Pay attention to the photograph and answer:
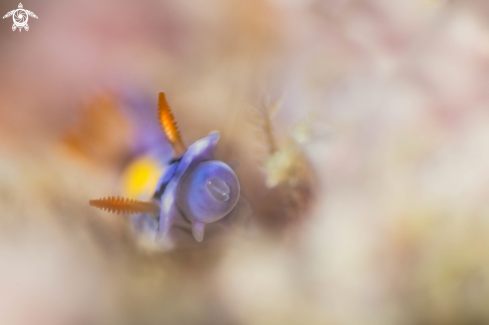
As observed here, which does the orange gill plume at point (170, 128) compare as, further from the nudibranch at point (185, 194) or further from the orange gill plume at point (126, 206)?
the orange gill plume at point (126, 206)

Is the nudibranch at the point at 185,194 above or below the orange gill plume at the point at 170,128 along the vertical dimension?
below

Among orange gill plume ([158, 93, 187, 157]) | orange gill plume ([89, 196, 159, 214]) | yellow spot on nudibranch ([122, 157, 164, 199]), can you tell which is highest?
orange gill plume ([158, 93, 187, 157])

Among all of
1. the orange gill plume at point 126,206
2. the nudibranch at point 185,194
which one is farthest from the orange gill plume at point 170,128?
the orange gill plume at point 126,206

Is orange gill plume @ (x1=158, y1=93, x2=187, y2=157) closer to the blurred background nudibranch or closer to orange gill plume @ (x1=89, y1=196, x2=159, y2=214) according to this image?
the blurred background nudibranch

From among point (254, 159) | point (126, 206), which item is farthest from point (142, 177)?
point (254, 159)

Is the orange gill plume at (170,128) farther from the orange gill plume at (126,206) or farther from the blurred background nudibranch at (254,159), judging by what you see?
the orange gill plume at (126,206)

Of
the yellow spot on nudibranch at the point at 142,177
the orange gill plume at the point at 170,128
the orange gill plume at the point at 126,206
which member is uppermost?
the orange gill plume at the point at 170,128

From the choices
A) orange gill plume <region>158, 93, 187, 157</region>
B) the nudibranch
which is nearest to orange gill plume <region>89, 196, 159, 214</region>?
the nudibranch
